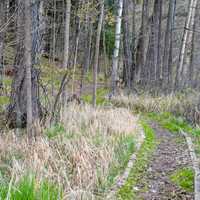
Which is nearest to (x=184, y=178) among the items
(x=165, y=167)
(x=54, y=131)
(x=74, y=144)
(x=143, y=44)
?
(x=165, y=167)

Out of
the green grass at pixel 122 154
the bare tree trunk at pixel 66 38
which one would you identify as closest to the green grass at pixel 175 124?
the green grass at pixel 122 154

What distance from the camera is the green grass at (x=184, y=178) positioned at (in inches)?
216

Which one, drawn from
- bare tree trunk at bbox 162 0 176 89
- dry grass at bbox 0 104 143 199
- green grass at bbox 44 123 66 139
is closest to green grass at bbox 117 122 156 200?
dry grass at bbox 0 104 143 199

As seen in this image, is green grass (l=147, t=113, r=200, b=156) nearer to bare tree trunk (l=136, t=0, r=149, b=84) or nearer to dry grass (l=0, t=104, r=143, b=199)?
dry grass (l=0, t=104, r=143, b=199)

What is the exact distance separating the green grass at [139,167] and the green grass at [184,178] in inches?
21.0

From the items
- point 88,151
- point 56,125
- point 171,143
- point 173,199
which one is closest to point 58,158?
point 88,151

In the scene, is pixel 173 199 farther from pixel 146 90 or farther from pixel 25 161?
pixel 146 90

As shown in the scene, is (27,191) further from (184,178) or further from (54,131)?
(54,131)

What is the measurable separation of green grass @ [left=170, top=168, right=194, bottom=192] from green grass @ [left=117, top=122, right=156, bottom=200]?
0.53 meters

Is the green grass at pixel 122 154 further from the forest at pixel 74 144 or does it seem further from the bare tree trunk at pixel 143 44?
the bare tree trunk at pixel 143 44

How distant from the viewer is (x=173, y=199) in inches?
200

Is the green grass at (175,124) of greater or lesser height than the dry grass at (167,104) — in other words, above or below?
below

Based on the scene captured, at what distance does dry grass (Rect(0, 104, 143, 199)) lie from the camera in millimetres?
4848

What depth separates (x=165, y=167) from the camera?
6711 mm
